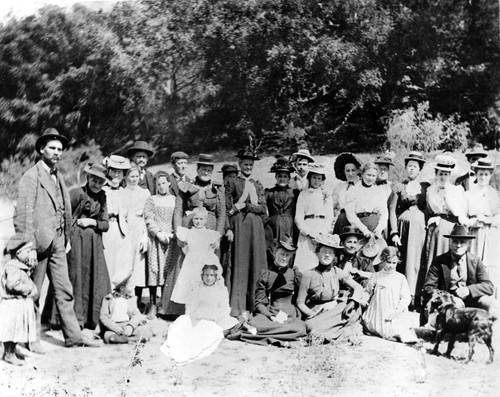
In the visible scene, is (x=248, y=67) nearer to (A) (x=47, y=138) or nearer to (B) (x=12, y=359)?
(A) (x=47, y=138)

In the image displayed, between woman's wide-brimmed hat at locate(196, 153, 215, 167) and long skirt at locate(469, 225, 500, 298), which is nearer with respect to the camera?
long skirt at locate(469, 225, 500, 298)

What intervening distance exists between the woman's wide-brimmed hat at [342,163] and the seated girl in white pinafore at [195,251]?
1.35 m

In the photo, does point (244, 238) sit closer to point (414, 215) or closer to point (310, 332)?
point (310, 332)

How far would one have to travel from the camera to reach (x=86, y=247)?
21.2ft

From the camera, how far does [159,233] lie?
22.5ft

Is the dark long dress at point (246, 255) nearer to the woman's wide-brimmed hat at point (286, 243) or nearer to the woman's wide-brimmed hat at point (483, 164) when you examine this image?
the woman's wide-brimmed hat at point (286, 243)

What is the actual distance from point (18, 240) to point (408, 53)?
13.4 ft

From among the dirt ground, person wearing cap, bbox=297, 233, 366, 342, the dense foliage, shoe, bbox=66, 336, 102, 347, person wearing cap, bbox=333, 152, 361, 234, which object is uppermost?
the dense foliage

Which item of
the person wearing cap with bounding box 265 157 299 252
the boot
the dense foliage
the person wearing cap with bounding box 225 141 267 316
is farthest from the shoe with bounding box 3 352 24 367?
the person wearing cap with bounding box 265 157 299 252

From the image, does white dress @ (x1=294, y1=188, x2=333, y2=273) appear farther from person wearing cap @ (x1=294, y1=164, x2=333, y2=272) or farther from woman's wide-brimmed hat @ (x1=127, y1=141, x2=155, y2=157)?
woman's wide-brimmed hat @ (x1=127, y1=141, x2=155, y2=157)

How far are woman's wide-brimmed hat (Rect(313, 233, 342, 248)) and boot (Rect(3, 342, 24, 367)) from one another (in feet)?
9.08

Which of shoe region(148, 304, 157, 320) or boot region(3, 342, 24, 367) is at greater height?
shoe region(148, 304, 157, 320)

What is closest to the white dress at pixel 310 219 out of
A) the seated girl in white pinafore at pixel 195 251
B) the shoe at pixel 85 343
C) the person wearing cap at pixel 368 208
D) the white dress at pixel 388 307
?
the person wearing cap at pixel 368 208

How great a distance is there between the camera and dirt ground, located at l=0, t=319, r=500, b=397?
618 cm
